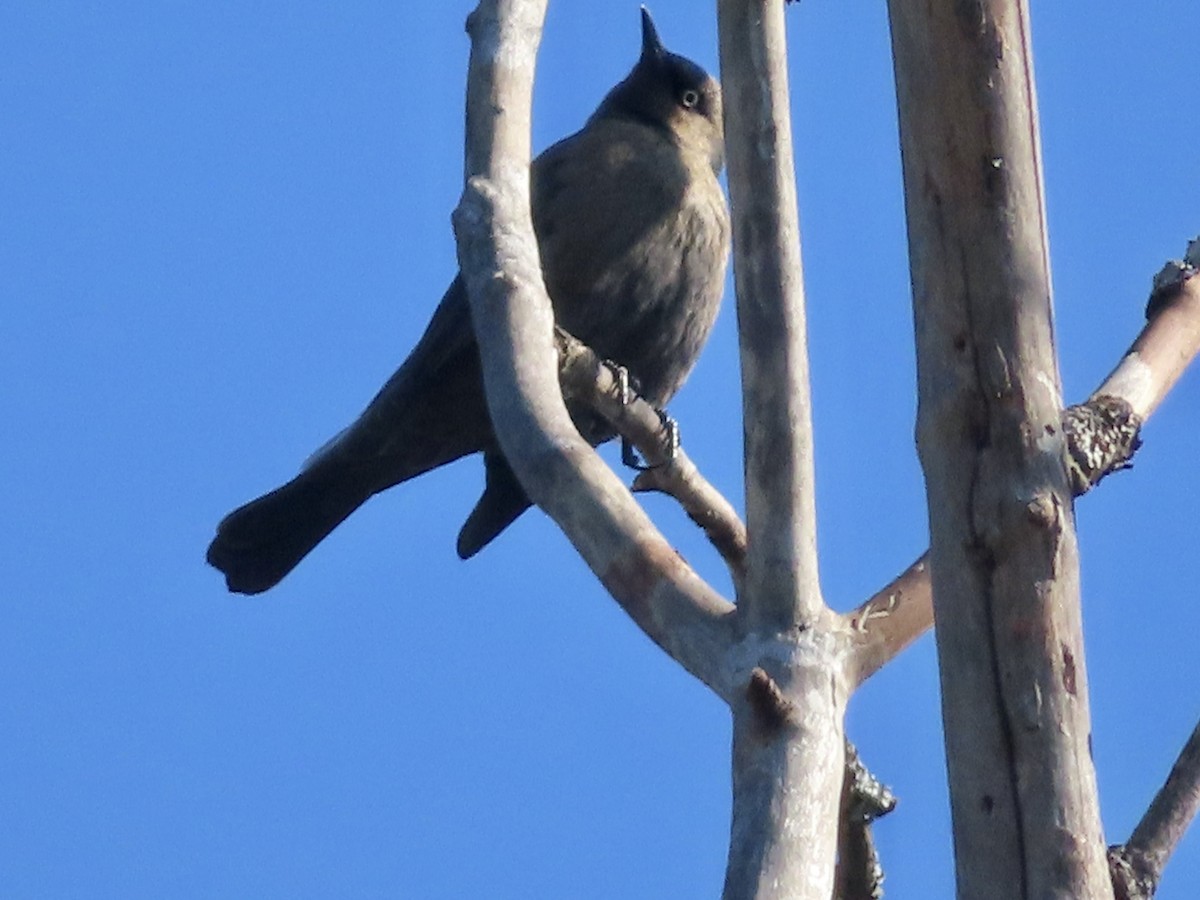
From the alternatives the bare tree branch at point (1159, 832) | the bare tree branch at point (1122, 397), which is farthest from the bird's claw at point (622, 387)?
the bare tree branch at point (1159, 832)

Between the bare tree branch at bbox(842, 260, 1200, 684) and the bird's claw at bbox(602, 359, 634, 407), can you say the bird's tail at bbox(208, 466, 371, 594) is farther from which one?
the bare tree branch at bbox(842, 260, 1200, 684)

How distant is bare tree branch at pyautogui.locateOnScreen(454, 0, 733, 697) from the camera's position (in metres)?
2.60

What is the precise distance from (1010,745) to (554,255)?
292 cm

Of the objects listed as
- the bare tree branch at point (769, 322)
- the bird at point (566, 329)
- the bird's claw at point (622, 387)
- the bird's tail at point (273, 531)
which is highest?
the bird at point (566, 329)

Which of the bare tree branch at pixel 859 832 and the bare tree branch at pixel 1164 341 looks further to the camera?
the bare tree branch at pixel 859 832

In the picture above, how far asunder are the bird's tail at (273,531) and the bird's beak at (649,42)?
1.64m

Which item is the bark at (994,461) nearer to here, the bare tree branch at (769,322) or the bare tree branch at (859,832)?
the bare tree branch at (769,322)

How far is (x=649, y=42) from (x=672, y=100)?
339 millimetres

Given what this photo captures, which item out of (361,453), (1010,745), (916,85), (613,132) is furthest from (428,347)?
(1010,745)

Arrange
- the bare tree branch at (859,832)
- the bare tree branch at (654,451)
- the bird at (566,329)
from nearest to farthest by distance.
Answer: the bare tree branch at (859,832) < the bare tree branch at (654,451) < the bird at (566,329)

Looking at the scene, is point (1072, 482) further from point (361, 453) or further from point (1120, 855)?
point (361, 453)

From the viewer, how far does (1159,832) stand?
8.86ft

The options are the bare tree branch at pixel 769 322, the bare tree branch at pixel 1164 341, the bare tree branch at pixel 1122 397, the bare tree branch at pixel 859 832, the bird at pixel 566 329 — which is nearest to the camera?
the bare tree branch at pixel 769 322

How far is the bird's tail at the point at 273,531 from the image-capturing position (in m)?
4.97
